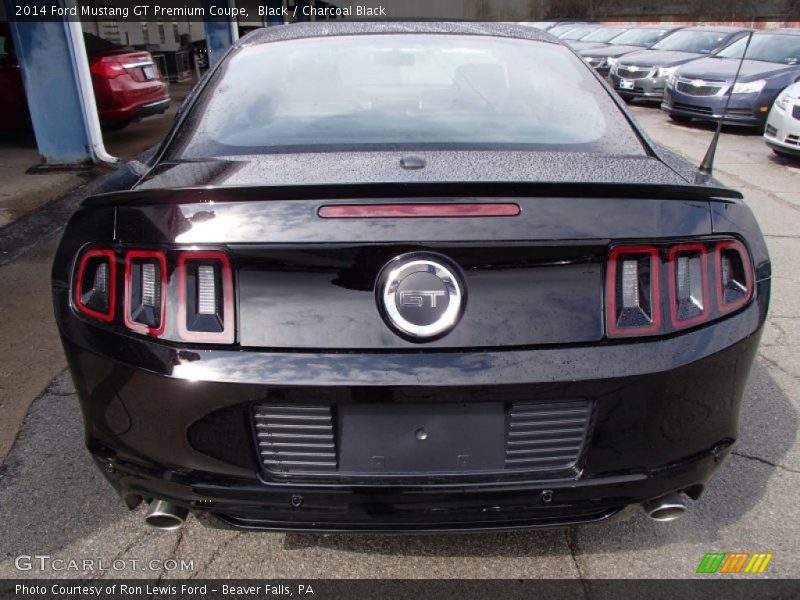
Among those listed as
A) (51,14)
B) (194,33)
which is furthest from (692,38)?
(194,33)

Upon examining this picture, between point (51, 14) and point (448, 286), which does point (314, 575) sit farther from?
point (51, 14)

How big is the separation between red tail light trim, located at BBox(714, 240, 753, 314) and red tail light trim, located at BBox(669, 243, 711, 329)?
0.12ft

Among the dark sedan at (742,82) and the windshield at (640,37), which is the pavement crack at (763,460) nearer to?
the dark sedan at (742,82)

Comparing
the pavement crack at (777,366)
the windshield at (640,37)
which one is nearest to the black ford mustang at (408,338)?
the pavement crack at (777,366)

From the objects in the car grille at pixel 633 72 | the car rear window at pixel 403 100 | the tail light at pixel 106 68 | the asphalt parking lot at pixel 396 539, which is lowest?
the car grille at pixel 633 72

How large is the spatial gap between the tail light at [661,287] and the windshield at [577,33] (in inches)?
790

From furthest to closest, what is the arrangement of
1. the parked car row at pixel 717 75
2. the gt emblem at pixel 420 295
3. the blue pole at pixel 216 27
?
the blue pole at pixel 216 27, the parked car row at pixel 717 75, the gt emblem at pixel 420 295

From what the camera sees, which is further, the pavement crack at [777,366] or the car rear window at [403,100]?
the pavement crack at [777,366]

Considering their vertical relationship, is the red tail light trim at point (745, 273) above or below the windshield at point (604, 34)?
above

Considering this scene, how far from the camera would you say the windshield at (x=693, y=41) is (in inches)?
503

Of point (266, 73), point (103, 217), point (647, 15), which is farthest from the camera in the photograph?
point (647, 15)

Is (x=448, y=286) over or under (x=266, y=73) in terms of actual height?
under

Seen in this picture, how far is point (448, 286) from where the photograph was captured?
1.40m

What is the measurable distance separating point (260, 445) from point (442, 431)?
43 cm
